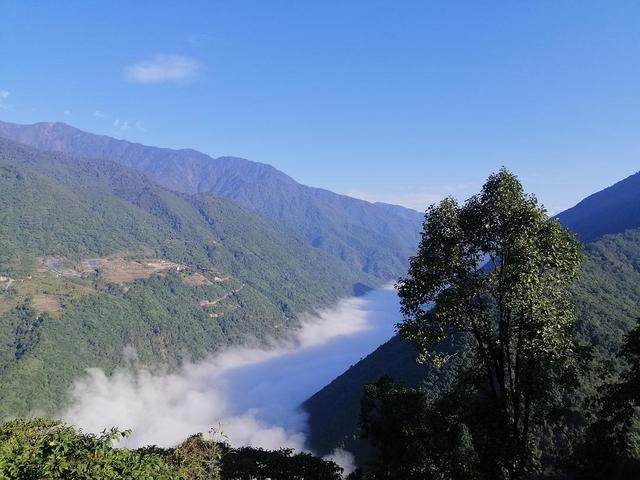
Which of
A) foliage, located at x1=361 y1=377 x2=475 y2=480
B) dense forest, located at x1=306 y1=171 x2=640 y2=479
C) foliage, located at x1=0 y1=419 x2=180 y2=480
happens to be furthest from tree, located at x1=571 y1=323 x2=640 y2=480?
foliage, located at x1=0 y1=419 x2=180 y2=480

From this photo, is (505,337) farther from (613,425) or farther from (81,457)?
(81,457)

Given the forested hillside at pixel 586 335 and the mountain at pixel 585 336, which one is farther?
the mountain at pixel 585 336

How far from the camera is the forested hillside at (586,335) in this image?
90750 mm

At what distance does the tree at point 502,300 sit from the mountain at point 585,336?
7011cm

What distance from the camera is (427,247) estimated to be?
15.1m

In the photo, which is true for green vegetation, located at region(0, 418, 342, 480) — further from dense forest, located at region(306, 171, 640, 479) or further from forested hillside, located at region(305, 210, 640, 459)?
forested hillside, located at region(305, 210, 640, 459)

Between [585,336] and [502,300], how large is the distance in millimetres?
87186

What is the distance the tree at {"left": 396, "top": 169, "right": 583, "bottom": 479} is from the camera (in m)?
13.4

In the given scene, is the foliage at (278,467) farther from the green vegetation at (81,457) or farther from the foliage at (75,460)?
the foliage at (75,460)

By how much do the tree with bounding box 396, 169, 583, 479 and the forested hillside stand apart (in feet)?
207

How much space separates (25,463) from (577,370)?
Result: 52.3 ft

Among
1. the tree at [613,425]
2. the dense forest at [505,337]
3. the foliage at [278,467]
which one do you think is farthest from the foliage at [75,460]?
the tree at [613,425]

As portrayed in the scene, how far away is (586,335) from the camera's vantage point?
8706 centimetres

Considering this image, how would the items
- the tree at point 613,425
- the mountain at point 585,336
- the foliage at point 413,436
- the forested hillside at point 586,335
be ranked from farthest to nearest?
the mountain at point 585,336 → the forested hillside at point 586,335 → the foliage at point 413,436 → the tree at point 613,425
